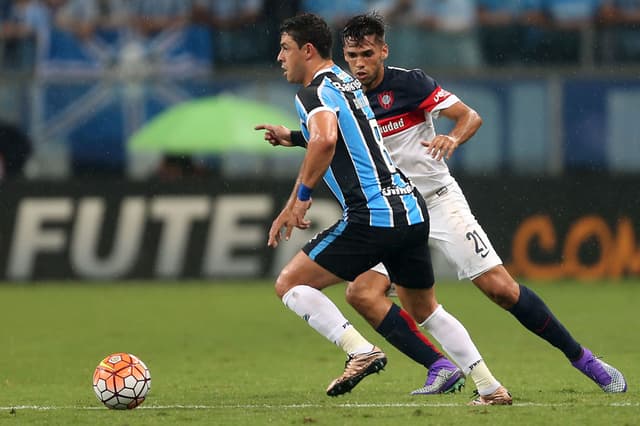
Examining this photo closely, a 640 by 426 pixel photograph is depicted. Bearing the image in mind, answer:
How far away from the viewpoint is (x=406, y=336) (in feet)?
25.2

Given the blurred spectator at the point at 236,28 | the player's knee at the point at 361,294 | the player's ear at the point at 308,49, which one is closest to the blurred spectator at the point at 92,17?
the blurred spectator at the point at 236,28

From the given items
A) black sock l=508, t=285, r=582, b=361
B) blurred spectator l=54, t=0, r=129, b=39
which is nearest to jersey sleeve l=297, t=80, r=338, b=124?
black sock l=508, t=285, r=582, b=361

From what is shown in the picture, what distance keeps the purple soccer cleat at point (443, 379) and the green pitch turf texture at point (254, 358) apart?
0.46 ft

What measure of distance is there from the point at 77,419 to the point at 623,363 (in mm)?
3980

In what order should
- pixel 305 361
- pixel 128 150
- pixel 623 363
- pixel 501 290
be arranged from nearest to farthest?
pixel 501 290 < pixel 623 363 < pixel 305 361 < pixel 128 150

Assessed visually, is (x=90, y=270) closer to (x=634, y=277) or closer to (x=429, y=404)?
(x=634, y=277)

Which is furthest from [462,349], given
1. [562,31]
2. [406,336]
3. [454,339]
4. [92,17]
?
[92,17]

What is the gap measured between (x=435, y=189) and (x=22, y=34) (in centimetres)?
1313

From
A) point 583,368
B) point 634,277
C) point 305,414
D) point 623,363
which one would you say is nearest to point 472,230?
point 583,368

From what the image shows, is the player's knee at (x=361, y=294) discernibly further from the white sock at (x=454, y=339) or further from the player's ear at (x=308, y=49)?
the player's ear at (x=308, y=49)

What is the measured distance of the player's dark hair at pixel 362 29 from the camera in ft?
24.5

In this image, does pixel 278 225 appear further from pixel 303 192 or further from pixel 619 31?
pixel 619 31

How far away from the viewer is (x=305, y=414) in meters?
6.76

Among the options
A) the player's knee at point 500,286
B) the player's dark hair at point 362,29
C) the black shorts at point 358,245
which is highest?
the player's dark hair at point 362,29
